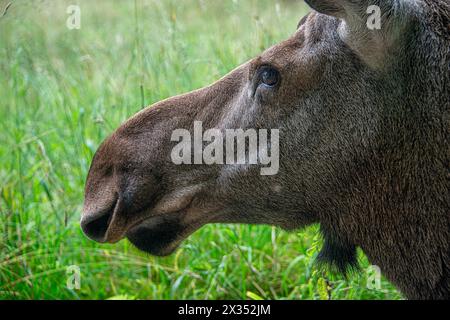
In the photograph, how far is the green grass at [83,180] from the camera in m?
4.64

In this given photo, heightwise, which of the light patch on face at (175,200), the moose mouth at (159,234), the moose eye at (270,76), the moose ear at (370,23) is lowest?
the moose mouth at (159,234)

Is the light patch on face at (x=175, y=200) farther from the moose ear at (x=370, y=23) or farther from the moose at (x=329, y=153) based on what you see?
the moose ear at (x=370, y=23)

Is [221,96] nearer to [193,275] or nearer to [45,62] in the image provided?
[193,275]

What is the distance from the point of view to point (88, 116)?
5883mm

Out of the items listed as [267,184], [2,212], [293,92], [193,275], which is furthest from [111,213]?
[2,212]

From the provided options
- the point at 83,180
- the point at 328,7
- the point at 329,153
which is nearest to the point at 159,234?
the point at 329,153

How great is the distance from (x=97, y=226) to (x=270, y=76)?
38.3 inches

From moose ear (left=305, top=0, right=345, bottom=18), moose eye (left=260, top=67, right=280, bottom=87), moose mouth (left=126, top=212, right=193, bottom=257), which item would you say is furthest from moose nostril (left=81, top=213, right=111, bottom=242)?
moose ear (left=305, top=0, right=345, bottom=18)

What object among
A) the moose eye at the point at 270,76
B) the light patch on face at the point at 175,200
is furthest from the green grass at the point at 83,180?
the moose eye at the point at 270,76

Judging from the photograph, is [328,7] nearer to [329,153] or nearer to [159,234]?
[329,153]

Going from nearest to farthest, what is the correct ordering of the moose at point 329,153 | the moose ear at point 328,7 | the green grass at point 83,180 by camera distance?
1. the moose ear at point 328,7
2. the moose at point 329,153
3. the green grass at point 83,180

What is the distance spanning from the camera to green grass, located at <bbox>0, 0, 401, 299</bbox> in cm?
464

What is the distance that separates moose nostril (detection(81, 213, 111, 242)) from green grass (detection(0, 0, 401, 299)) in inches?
37.9

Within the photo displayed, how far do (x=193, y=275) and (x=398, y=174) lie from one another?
6.02 feet
